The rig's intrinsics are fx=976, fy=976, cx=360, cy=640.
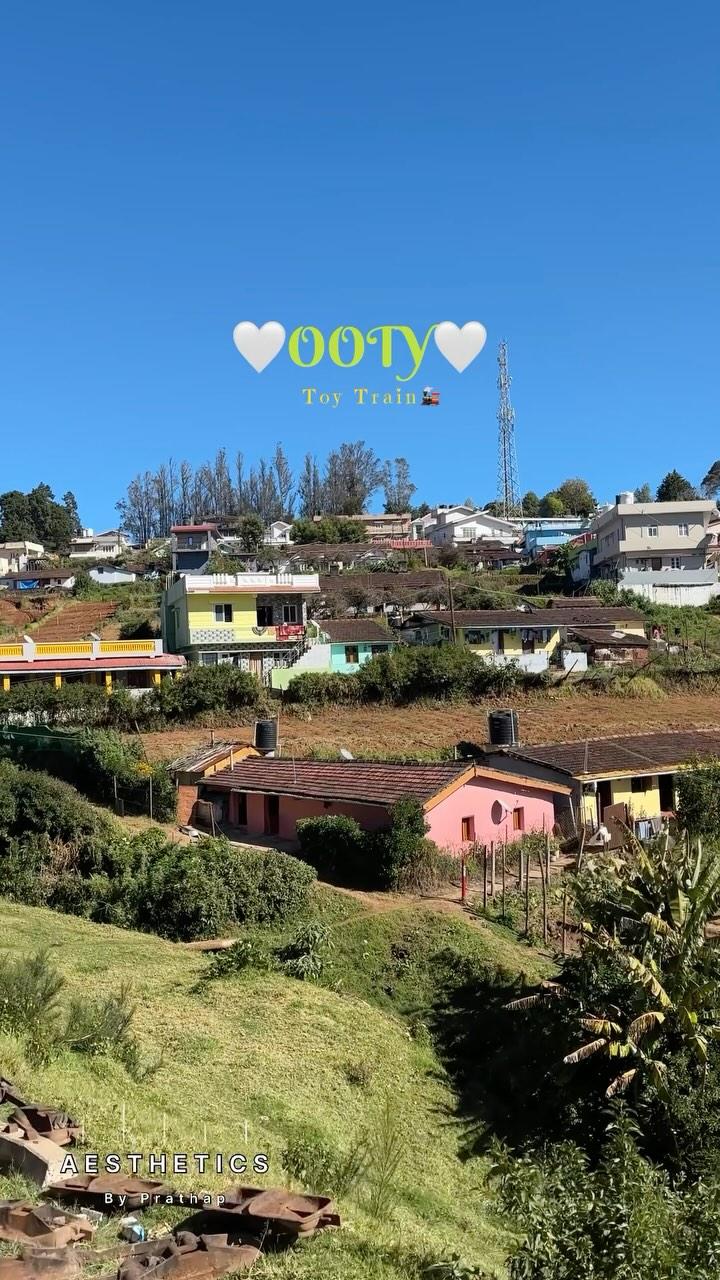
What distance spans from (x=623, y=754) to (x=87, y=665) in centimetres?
2324

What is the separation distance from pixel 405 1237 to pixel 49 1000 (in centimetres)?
598

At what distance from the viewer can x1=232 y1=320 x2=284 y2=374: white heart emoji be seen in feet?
61.4

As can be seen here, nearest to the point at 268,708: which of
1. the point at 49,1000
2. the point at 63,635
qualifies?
the point at 63,635

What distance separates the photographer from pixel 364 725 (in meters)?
36.5

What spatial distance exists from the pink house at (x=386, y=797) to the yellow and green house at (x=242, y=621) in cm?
1566

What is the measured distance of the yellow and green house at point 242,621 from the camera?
42.8 m

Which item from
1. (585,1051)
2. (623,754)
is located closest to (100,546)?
(623,754)

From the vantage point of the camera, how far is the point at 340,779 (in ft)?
80.2

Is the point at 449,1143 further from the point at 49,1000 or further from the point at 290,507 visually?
the point at 290,507

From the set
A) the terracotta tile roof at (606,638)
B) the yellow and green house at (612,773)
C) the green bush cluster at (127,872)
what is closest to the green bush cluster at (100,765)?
the green bush cluster at (127,872)

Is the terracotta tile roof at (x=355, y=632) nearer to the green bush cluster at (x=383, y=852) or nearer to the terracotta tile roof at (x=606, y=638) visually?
the terracotta tile roof at (x=606, y=638)

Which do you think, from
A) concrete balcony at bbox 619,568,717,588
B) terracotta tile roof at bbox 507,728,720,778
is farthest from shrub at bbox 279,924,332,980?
concrete balcony at bbox 619,568,717,588

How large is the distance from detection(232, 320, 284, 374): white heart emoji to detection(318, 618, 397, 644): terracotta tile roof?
24.4m

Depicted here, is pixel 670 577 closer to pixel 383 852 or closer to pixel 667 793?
pixel 667 793
